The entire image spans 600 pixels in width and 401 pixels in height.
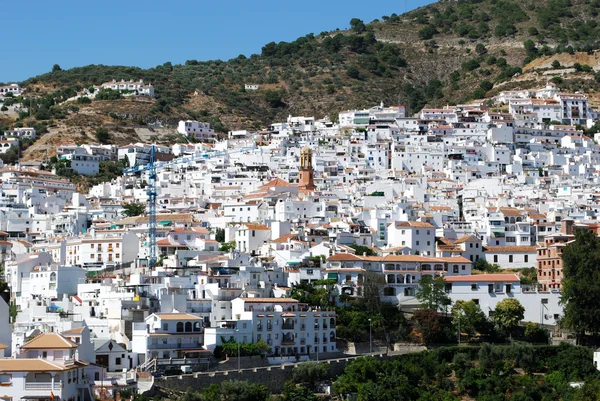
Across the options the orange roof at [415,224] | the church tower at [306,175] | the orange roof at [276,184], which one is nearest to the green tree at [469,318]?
the orange roof at [415,224]

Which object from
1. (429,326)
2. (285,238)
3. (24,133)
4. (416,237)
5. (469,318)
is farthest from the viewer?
(24,133)

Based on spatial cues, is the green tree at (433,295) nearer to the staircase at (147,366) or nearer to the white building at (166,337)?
the white building at (166,337)

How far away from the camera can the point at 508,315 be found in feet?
189

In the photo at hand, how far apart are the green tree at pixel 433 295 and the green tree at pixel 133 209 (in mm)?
27921

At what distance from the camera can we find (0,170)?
93438mm

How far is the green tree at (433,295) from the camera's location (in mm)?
57906

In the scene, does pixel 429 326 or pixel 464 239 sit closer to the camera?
pixel 429 326

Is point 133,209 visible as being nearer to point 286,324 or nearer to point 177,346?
point 286,324

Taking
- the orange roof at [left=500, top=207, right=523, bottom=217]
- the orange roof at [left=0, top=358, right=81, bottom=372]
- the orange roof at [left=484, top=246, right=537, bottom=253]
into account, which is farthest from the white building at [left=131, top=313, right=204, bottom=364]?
the orange roof at [left=500, top=207, right=523, bottom=217]

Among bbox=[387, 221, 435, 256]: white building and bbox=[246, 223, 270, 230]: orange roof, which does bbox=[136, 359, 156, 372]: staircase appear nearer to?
bbox=[246, 223, 270, 230]: orange roof

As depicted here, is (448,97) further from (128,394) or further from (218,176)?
(128,394)

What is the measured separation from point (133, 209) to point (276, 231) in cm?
1678

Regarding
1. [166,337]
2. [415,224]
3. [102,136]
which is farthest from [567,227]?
[102,136]

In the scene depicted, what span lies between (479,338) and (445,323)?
1.76 meters
